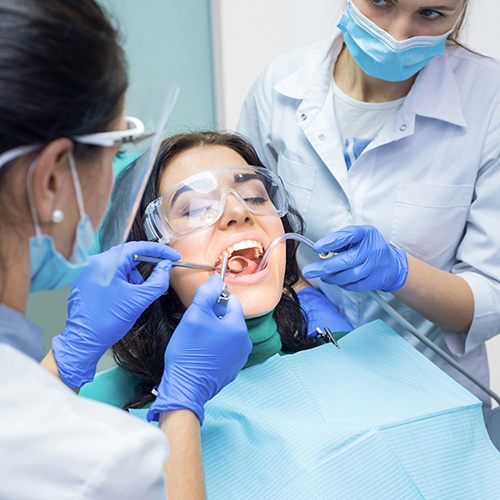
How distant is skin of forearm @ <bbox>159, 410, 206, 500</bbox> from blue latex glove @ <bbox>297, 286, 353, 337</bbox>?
2.22ft

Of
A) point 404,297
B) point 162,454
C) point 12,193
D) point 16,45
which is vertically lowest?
point 404,297

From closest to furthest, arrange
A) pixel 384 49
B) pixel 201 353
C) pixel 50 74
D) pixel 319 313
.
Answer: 1. pixel 50 74
2. pixel 201 353
3. pixel 384 49
4. pixel 319 313

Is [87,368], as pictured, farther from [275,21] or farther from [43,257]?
[275,21]

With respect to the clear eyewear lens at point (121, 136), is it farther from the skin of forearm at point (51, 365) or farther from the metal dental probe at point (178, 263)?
the skin of forearm at point (51, 365)

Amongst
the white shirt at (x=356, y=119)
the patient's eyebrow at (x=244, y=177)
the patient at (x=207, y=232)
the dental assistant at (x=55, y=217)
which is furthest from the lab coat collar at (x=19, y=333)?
the white shirt at (x=356, y=119)

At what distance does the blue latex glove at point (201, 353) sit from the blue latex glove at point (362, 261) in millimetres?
339

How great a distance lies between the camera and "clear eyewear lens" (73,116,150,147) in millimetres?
940

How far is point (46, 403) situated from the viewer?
0.92 m

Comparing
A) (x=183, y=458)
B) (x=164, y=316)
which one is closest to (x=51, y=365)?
(x=164, y=316)

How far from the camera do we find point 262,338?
1723 mm

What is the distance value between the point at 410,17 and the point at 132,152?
2.80ft

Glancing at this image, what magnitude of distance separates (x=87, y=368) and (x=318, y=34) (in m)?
1.88

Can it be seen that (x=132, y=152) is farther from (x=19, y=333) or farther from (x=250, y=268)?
(x=250, y=268)

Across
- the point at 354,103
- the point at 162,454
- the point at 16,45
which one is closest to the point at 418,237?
the point at 354,103
